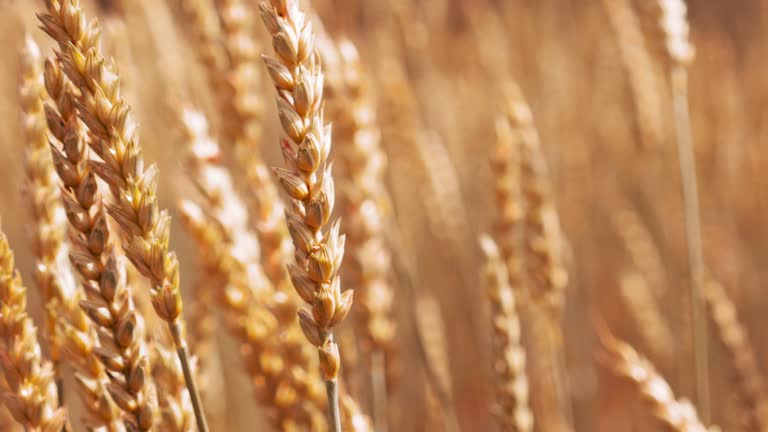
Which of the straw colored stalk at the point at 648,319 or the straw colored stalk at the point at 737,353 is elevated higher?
the straw colored stalk at the point at 648,319

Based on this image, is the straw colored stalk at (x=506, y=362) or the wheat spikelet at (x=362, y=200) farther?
the wheat spikelet at (x=362, y=200)

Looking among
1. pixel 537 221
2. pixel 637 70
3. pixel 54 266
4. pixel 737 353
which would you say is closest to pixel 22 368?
pixel 54 266

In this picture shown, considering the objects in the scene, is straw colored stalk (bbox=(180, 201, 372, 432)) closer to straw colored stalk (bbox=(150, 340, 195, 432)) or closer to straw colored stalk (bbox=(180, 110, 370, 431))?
straw colored stalk (bbox=(180, 110, 370, 431))

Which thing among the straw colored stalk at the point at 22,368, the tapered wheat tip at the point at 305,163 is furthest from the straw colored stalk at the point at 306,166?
the straw colored stalk at the point at 22,368

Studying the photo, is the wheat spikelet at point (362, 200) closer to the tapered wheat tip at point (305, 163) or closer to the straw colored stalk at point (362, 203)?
the straw colored stalk at point (362, 203)

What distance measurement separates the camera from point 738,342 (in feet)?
2.48

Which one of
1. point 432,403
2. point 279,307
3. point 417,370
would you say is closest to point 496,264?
point 279,307

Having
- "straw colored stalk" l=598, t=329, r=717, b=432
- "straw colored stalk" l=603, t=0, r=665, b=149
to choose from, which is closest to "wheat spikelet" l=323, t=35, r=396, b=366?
"straw colored stalk" l=598, t=329, r=717, b=432

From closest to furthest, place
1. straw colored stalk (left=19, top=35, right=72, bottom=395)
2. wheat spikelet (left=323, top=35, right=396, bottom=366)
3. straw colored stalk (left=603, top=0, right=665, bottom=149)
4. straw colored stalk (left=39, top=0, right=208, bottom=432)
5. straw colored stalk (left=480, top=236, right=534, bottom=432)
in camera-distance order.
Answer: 1. straw colored stalk (left=39, top=0, right=208, bottom=432)
2. straw colored stalk (left=19, top=35, right=72, bottom=395)
3. straw colored stalk (left=480, top=236, right=534, bottom=432)
4. wheat spikelet (left=323, top=35, right=396, bottom=366)
5. straw colored stalk (left=603, top=0, right=665, bottom=149)

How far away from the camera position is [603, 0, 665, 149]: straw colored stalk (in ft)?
3.01

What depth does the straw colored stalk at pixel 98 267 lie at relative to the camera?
353mm

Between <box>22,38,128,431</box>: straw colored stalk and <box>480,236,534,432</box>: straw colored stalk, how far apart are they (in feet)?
0.91

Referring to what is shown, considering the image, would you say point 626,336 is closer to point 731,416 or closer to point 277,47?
point 731,416

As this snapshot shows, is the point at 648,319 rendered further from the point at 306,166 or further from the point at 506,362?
the point at 306,166
